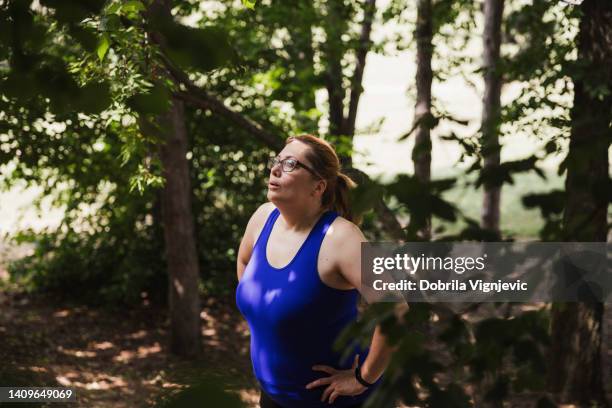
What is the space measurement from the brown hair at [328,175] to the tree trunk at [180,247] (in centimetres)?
385

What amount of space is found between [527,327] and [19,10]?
1072 mm

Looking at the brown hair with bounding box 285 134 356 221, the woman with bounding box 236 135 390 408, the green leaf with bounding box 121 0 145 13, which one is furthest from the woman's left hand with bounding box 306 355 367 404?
the green leaf with bounding box 121 0 145 13

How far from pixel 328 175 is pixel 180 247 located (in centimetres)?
429

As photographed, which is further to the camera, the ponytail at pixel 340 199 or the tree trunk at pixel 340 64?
the tree trunk at pixel 340 64

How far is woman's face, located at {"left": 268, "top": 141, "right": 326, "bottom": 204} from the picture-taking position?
105 inches

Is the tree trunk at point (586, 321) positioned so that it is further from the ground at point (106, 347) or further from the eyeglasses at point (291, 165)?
the eyeglasses at point (291, 165)

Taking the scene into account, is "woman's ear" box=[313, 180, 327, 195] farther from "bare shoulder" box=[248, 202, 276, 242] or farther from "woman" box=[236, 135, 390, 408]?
"bare shoulder" box=[248, 202, 276, 242]

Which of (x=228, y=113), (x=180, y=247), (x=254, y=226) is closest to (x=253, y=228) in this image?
(x=254, y=226)

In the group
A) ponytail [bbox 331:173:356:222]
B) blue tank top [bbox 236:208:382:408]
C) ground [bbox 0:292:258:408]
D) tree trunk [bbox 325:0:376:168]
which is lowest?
ground [bbox 0:292:258:408]

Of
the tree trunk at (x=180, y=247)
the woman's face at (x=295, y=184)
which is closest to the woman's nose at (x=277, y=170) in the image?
the woman's face at (x=295, y=184)

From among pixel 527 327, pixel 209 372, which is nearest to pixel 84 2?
pixel 209 372

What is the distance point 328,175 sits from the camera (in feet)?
9.08

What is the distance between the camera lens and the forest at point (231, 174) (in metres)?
1.27

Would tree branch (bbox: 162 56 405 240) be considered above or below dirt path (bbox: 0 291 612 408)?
above
